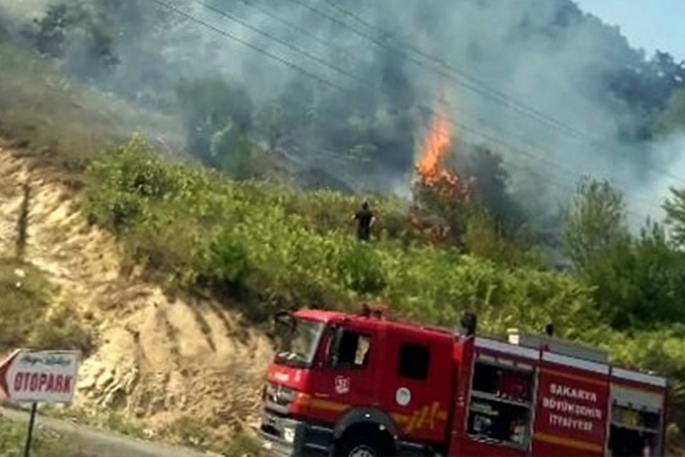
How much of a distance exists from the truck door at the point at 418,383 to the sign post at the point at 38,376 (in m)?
7.64

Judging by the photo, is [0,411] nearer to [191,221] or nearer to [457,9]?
[191,221]

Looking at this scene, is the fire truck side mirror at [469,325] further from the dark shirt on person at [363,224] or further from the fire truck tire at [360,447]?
the dark shirt on person at [363,224]

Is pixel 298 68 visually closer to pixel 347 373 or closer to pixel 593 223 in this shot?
pixel 593 223

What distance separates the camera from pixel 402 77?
8138cm

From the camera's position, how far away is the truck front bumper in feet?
66.7

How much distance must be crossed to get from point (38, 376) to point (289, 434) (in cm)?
713

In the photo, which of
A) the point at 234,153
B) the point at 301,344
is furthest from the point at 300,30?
the point at 301,344

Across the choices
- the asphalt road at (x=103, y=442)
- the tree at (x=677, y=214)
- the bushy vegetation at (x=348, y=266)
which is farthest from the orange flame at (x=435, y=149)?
the asphalt road at (x=103, y=442)

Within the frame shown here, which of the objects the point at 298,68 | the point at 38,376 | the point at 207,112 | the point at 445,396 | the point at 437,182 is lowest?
the point at 38,376

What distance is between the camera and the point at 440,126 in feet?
229

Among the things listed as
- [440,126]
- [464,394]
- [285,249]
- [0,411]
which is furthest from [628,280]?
[440,126]

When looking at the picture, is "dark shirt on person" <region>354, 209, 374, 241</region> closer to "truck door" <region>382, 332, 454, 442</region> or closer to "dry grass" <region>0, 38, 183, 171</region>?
"dry grass" <region>0, 38, 183, 171</region>

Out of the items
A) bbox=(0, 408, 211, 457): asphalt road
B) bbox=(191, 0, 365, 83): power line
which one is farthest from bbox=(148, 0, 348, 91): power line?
bbox=(0, 408, 211, 457): asphalt road

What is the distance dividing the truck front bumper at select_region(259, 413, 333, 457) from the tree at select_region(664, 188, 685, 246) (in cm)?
2860
